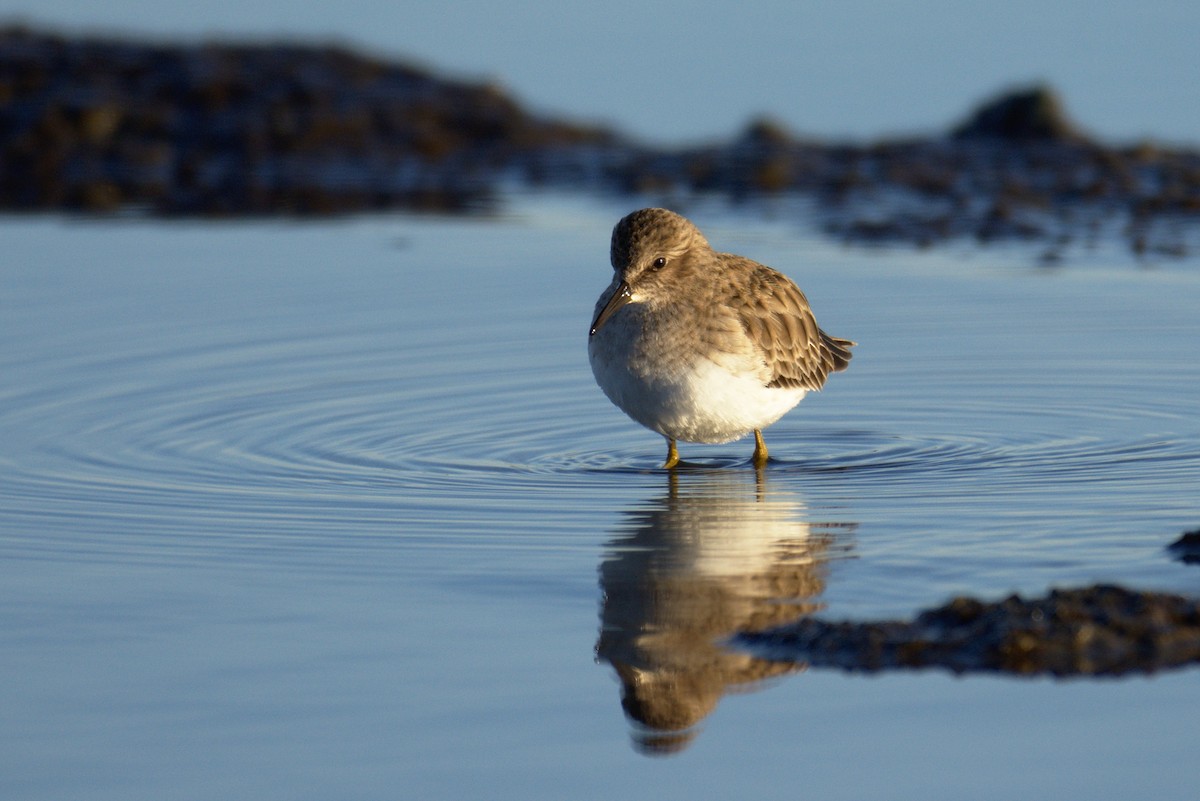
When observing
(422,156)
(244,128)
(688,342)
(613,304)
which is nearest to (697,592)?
(688,342)

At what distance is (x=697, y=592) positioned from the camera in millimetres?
6281

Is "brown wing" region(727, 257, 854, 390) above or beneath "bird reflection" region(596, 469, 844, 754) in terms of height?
above

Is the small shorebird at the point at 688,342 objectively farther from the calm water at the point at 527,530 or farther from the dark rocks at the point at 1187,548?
the dark rocks at the point at 1187,548

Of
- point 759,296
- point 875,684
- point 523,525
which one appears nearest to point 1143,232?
point 759,296

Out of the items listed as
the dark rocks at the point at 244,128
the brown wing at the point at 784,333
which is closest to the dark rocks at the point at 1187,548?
the brown wing at the point at 784,333

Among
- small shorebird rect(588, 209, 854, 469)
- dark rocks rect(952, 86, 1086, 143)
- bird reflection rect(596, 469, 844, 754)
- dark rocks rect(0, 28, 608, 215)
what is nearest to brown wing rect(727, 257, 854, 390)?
small shorebird rect(588, 209, 854, 469)

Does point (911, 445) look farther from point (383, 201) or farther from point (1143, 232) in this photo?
→ point (383, 201)

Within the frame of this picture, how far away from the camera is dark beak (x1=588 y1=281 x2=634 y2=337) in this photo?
8.34 metres

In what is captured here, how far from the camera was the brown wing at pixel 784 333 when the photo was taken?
344 inches

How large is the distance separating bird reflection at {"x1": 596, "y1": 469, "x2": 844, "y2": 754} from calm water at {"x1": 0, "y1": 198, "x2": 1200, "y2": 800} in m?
0.02

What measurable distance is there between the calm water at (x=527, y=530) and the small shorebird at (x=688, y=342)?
340 mm

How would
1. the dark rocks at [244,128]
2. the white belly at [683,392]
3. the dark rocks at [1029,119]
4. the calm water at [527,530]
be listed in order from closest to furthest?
the calm water at [527,530]
the white belly at [683,392]
the dark rocks at [1029,119]
the dark rocks at [244,128]

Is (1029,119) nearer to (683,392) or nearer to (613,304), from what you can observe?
(613,304)

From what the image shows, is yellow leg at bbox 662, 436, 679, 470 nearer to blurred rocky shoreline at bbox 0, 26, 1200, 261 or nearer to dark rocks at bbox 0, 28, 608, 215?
blurred rocky shoreline at bbox 0, 26, 1200, 261
